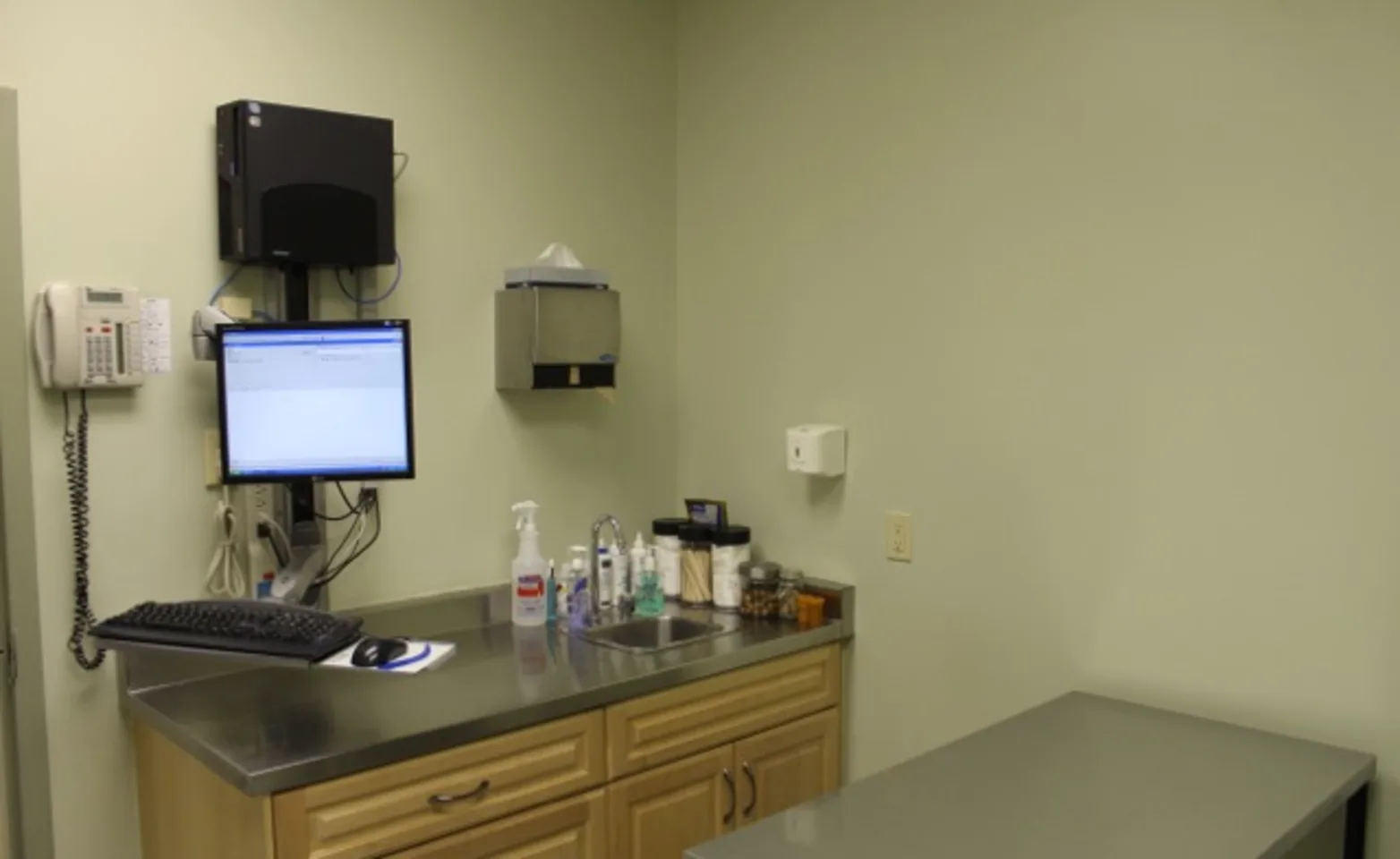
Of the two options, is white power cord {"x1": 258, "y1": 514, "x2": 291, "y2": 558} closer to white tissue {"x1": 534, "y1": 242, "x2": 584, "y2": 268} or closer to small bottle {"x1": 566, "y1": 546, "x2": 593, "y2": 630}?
small bottle {"x1": 566, "y1": 546, "x2": 593, "y2": 630}

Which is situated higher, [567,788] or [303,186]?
[303,186]

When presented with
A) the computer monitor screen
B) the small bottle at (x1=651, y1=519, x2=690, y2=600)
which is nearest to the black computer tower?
the computer monitor screen

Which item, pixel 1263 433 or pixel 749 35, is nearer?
pixel 1263 433

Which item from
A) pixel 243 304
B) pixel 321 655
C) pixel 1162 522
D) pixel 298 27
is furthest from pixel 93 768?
pixel 1162 522

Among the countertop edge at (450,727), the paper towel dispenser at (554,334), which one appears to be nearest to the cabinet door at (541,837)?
the countertop edge at (450,727)

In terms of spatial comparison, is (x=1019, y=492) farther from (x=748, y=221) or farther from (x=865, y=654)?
(x=748, y=221)

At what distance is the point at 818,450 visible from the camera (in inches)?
106

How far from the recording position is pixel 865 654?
2.74 metres

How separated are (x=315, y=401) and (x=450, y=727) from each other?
28.8 inches

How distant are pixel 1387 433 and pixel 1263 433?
201mm

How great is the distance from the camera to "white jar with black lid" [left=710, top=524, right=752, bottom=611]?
2.84 meters

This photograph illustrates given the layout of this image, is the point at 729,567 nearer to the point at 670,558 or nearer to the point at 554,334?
the point at 670,558

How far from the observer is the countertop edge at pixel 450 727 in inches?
68.5

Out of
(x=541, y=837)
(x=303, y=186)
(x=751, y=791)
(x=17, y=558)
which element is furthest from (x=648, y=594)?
(x=17, y=558)
